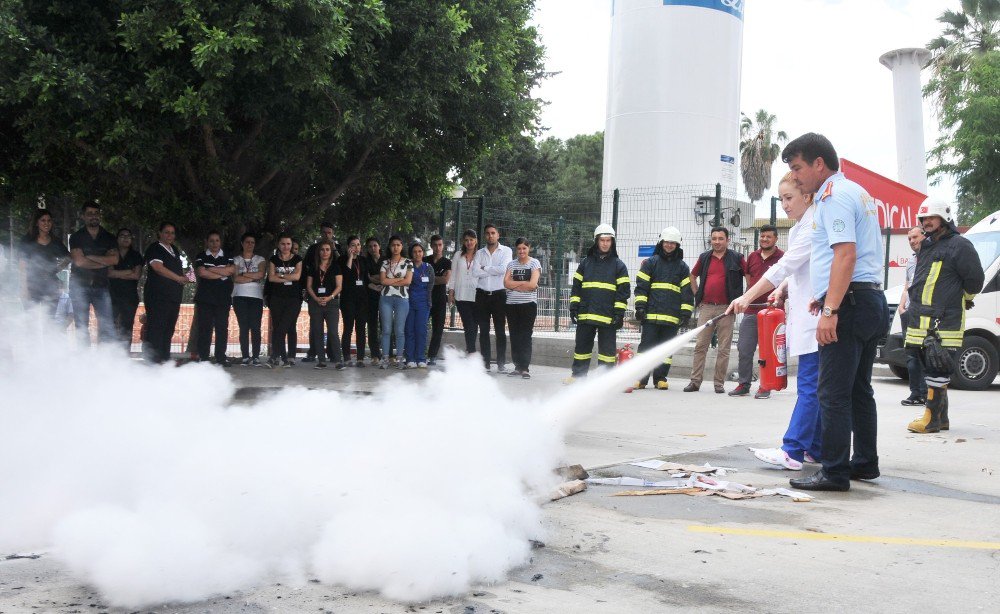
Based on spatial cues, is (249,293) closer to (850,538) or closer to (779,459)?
(779,459)

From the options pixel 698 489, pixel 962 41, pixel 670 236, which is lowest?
pixel 698 489

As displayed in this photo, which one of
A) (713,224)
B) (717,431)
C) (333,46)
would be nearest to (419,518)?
(717,431)

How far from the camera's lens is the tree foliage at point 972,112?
26438 mm

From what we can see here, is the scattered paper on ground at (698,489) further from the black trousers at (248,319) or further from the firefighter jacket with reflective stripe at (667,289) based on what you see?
the black trousers at (248,319)

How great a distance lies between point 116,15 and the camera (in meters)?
9.59

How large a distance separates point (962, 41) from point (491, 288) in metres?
28.2

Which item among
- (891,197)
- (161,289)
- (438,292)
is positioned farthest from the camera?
(891,197)

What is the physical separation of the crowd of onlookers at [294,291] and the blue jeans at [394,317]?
15 mm

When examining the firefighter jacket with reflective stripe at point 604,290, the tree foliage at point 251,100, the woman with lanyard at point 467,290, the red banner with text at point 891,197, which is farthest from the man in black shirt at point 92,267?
the red banner with text at point 891,197

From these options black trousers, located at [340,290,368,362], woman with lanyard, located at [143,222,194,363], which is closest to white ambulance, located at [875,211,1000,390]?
black trousers, located at [340,290,368,362]

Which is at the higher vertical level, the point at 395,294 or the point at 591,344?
the point at 395,294

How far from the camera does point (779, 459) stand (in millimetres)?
6027

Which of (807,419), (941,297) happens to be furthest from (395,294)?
(807,419)

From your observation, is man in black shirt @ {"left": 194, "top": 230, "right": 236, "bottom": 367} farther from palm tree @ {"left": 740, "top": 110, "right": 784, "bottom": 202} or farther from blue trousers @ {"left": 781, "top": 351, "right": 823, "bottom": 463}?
palm tree @ {"left": 740, "top": 110, "right": 784, "bottom": 202}
